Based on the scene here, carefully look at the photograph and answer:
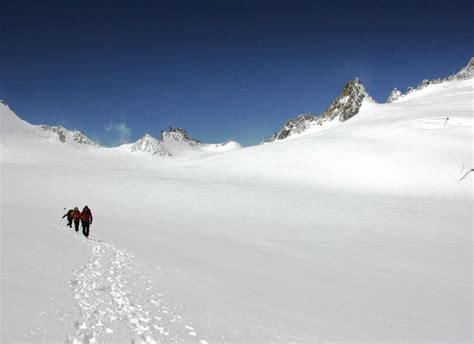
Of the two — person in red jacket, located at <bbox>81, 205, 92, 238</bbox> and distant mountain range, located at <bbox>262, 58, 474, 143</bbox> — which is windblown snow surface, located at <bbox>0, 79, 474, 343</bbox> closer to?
person in red jacket, located at <bbox>81, 205, 92, 238</bbox>

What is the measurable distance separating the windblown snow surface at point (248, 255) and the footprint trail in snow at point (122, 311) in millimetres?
39

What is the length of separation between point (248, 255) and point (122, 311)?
9607 mm

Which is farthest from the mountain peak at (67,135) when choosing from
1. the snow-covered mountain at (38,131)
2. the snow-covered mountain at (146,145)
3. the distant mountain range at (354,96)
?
the distant mountain range at (354,96)

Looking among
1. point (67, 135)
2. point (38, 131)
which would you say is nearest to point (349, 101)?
point (67, 135)

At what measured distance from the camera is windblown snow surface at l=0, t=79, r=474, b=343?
7.21 m

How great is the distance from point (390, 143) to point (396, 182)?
16.2m

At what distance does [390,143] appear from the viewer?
58.8 metres

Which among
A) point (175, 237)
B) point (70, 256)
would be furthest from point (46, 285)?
point (175, 237)

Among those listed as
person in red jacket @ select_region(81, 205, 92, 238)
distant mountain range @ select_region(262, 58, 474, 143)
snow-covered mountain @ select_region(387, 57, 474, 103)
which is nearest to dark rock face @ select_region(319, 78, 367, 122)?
distant mountain range @ select_region(262, 58, 474, 143)

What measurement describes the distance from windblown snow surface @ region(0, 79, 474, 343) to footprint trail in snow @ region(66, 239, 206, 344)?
39 millimetres

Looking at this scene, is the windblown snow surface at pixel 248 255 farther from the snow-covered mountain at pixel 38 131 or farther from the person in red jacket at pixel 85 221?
the snow-covered mountain at pixel 38 131

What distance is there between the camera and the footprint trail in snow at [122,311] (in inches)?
245

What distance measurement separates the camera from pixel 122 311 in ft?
23.8

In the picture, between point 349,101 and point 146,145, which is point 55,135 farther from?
point 349,101
